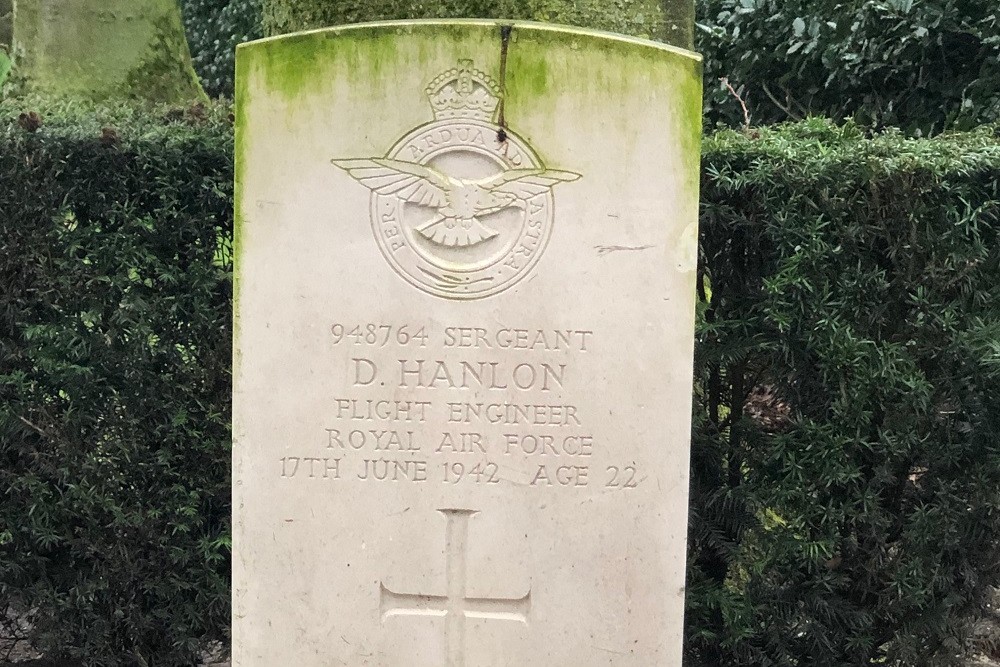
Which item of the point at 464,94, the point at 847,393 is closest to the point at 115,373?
the point at 464,94

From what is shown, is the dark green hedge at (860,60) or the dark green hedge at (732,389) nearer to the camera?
the dark green hedge at (732,389)

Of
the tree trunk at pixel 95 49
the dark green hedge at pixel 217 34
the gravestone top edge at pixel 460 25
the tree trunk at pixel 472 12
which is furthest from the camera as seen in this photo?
the dark green hedge at pixel 217 34

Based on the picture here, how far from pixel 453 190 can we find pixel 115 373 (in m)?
1.46

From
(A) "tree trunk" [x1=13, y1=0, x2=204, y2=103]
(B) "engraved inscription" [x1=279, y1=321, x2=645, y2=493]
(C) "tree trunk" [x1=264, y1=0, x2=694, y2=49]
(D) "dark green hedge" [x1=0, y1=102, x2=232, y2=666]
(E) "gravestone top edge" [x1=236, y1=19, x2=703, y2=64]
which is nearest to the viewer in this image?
(E) "gravestone top edge" [x1=236, y1=19, x2=703, y2=64]

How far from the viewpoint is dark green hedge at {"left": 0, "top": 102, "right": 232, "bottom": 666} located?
10.7ft

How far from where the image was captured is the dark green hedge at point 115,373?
10.7ft

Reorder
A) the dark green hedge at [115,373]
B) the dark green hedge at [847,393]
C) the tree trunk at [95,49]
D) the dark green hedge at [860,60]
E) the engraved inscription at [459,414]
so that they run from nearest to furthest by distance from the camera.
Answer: the engraved inscription at [459,414]
the dark green hedge at [847,393]
the dark green hedge at [115,373]
the dark green hedge at [860,60]
the tree trunk at [95,49]

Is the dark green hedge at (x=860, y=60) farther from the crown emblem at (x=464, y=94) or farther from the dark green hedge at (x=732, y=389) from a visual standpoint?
the crown emblem at (x=464, y=94)

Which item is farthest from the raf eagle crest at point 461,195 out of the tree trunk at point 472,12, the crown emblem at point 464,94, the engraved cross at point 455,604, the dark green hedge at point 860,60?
the dark green hedge at point 860,60

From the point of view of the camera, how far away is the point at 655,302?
2570 millimetres

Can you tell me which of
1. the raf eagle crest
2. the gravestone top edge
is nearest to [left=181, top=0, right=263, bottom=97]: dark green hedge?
the gravestone top edge

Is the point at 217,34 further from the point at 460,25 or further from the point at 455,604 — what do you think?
the point at 455,604

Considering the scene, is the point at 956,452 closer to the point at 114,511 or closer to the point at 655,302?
the point at 655,302

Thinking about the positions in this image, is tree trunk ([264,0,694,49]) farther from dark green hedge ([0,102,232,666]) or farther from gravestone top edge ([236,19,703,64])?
dark green hedge ([0,102,232,666])
